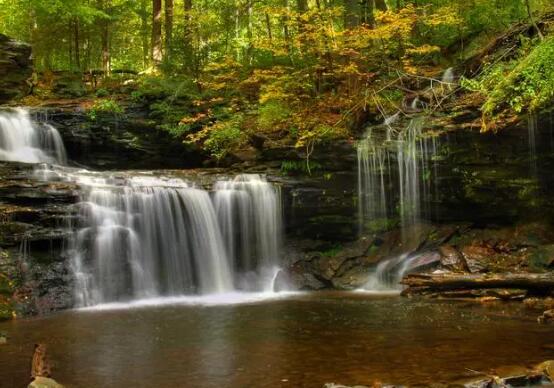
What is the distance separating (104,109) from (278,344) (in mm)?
12734

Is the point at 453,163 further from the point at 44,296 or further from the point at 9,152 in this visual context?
the point at 9,152

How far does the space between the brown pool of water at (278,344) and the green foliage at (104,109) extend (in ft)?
28.4

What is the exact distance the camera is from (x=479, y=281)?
10.7 meters

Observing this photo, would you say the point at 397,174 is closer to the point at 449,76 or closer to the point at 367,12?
the point at 449,76

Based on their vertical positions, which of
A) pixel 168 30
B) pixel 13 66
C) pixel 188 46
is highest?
pixel 168 30

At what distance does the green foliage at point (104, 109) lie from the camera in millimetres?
17625

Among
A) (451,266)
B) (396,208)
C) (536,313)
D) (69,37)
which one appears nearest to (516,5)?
(396,208)

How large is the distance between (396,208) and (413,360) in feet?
26.3

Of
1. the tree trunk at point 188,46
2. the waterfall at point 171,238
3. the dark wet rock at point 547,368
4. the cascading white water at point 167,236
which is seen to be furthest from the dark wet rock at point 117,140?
the dark wet rock at point 547,368

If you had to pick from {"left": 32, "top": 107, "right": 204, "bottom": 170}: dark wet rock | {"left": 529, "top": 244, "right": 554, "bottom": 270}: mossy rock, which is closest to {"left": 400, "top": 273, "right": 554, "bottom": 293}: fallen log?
{"left": 529, "top": 244, "right": 554, "bottom": 270}: mossy rock

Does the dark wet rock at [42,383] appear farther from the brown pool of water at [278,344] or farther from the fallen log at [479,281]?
the fallen log at [479,281]

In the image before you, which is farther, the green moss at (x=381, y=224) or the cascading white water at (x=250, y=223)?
the green moss at (x=381, y=224)

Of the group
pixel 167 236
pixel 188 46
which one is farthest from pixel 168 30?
pixel 167 236

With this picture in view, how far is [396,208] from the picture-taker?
1416 cm
